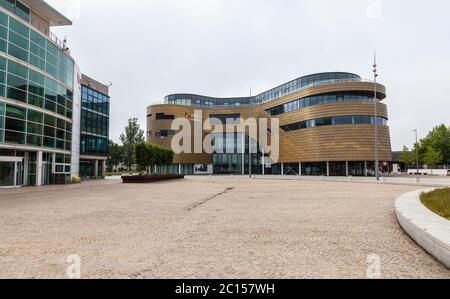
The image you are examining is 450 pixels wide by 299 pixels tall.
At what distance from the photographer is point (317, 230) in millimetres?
9312

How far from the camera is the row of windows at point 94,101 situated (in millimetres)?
47728

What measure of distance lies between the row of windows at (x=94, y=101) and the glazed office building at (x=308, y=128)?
26.3 meters

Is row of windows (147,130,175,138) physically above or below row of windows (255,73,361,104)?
below

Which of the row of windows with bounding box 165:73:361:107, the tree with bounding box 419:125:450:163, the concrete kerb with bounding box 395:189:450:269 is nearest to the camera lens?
the concrete kerb with bounding box 395:189:450:269

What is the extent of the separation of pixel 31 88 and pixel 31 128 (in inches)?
150

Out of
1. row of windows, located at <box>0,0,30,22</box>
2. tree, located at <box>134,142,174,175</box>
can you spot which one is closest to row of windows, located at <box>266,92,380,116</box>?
tree, located at <box>134,142,174,175</box>

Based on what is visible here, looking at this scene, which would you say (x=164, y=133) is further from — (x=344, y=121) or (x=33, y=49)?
Answer: (x=33, y=49)

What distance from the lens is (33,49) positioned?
30.4m

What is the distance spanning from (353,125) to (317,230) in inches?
2084

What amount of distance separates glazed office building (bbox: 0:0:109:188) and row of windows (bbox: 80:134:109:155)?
7785 millimetres

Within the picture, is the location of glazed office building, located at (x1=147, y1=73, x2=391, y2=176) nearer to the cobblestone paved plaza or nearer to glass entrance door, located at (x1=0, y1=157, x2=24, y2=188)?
glass entrance door, located at (x1=0, y1=157, x2=24, y2=188)

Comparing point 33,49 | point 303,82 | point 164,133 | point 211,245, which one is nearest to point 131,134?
point 164,133

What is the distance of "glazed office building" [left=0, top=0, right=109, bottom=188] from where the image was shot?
2728 centimetres
